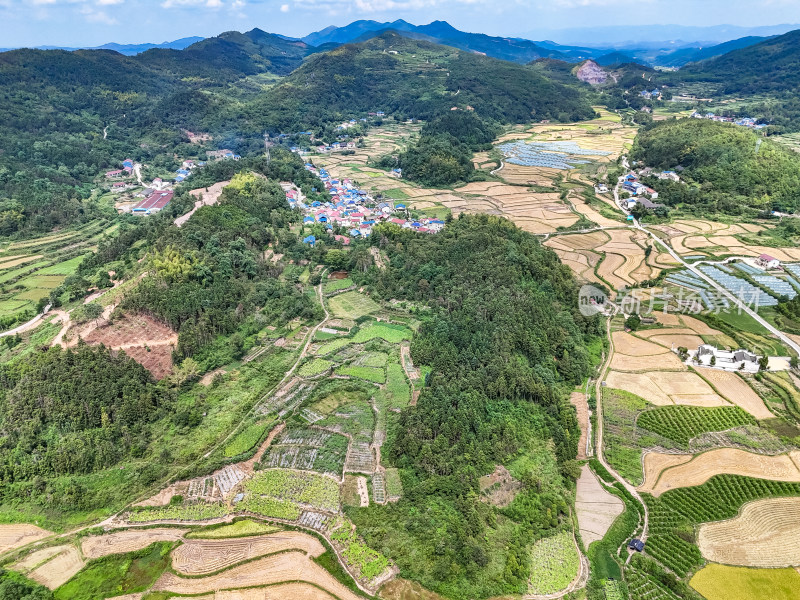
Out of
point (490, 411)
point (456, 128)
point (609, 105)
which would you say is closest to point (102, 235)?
point (490, 411)

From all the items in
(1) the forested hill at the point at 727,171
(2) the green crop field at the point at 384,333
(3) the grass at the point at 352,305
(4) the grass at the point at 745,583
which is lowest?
(4) the grass at the point at 745,583

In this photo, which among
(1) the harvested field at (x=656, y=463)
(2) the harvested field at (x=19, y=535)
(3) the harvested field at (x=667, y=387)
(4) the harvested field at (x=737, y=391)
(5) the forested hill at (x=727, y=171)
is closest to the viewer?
(2) the harvested field at (x=19, y=535)

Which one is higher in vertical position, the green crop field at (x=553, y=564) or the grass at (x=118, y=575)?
the grass at (x=118, y=575)

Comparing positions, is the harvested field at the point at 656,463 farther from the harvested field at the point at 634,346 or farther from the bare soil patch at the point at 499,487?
the harvested field at the point at 634,346

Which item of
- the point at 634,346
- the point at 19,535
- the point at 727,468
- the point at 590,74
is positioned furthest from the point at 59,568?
the point at 590,74

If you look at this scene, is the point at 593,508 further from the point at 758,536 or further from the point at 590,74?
the point at 590,74

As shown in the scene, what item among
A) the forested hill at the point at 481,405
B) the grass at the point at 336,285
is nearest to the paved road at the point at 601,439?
the forested hill at the point at 481,405

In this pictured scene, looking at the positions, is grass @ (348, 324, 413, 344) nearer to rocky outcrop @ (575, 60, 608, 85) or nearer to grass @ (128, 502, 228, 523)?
grass @ (128, 502, 228, 523)
